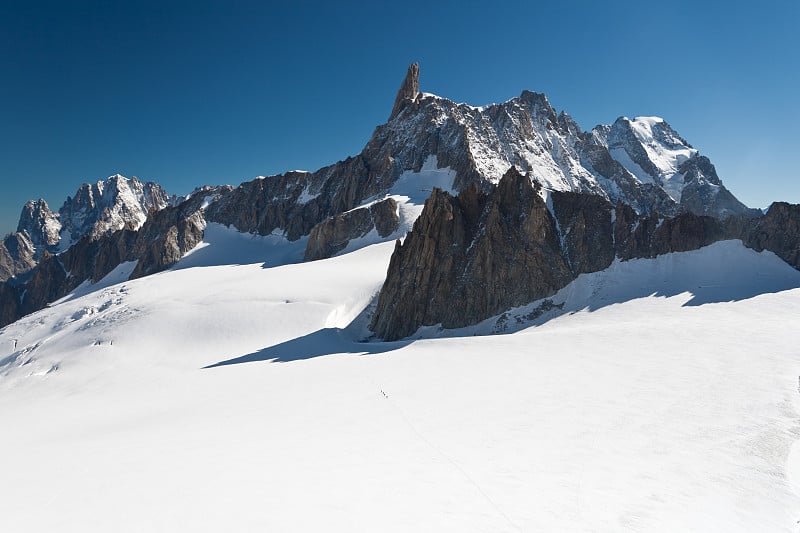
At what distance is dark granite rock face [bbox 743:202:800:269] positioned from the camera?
32.7 meters

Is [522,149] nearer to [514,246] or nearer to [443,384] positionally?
[514,246]

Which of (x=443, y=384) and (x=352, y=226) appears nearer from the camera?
(x=443, y=384)

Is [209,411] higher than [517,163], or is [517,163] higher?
[517,163]

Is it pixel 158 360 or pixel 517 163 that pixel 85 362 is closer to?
pixel 158 360

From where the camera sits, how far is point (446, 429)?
36.4 feet

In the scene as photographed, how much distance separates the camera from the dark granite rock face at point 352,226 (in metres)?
69.4

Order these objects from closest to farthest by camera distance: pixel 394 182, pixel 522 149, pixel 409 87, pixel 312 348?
pixel 312 348
pixel 394 182
pixel 522 149
pixel 409 87

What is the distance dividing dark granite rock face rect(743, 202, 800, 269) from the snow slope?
A: 332 cm

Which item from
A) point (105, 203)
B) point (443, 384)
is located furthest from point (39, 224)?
point (443, 384)

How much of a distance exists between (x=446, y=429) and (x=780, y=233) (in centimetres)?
4276

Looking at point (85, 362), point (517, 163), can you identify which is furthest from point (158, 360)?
point (517, 163)

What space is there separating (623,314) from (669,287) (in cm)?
776

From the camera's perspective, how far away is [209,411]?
1501 centimetres

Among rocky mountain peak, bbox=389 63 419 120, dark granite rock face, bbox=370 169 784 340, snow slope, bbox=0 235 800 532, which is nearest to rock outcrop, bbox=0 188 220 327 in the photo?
rocky mountain peak, bbox=389 63 419 120
